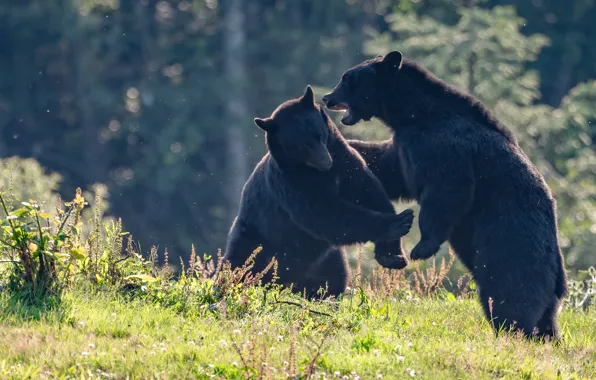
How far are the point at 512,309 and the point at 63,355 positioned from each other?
10.2ft

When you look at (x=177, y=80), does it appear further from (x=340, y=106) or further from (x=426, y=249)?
(x=426, y=249)

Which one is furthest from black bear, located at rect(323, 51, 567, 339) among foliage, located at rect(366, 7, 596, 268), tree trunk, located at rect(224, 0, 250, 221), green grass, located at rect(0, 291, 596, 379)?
tree trunk, located at rect(224, 0, 250, 221)

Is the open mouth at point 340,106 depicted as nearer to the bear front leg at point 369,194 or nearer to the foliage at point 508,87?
the bear front leg at point 369,194

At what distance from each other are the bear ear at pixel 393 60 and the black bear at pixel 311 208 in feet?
2.07

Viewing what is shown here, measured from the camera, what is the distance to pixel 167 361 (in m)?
5.65

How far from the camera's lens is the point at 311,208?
26.7 ft

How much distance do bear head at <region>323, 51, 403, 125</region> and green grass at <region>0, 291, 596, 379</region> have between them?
195 centimetres

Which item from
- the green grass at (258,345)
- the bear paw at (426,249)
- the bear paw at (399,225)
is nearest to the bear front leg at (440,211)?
the bear paw at (426,249)

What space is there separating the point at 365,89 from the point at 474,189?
4.53ft

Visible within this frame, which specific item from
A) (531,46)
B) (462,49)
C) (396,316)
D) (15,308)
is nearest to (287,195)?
(396,316)

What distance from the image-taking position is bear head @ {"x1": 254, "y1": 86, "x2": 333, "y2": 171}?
8141 mm

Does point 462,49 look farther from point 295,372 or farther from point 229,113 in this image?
point 295,372

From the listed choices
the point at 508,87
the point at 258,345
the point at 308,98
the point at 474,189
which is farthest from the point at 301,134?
the point at 508,87

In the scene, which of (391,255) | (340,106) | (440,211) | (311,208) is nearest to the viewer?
(440,211)
